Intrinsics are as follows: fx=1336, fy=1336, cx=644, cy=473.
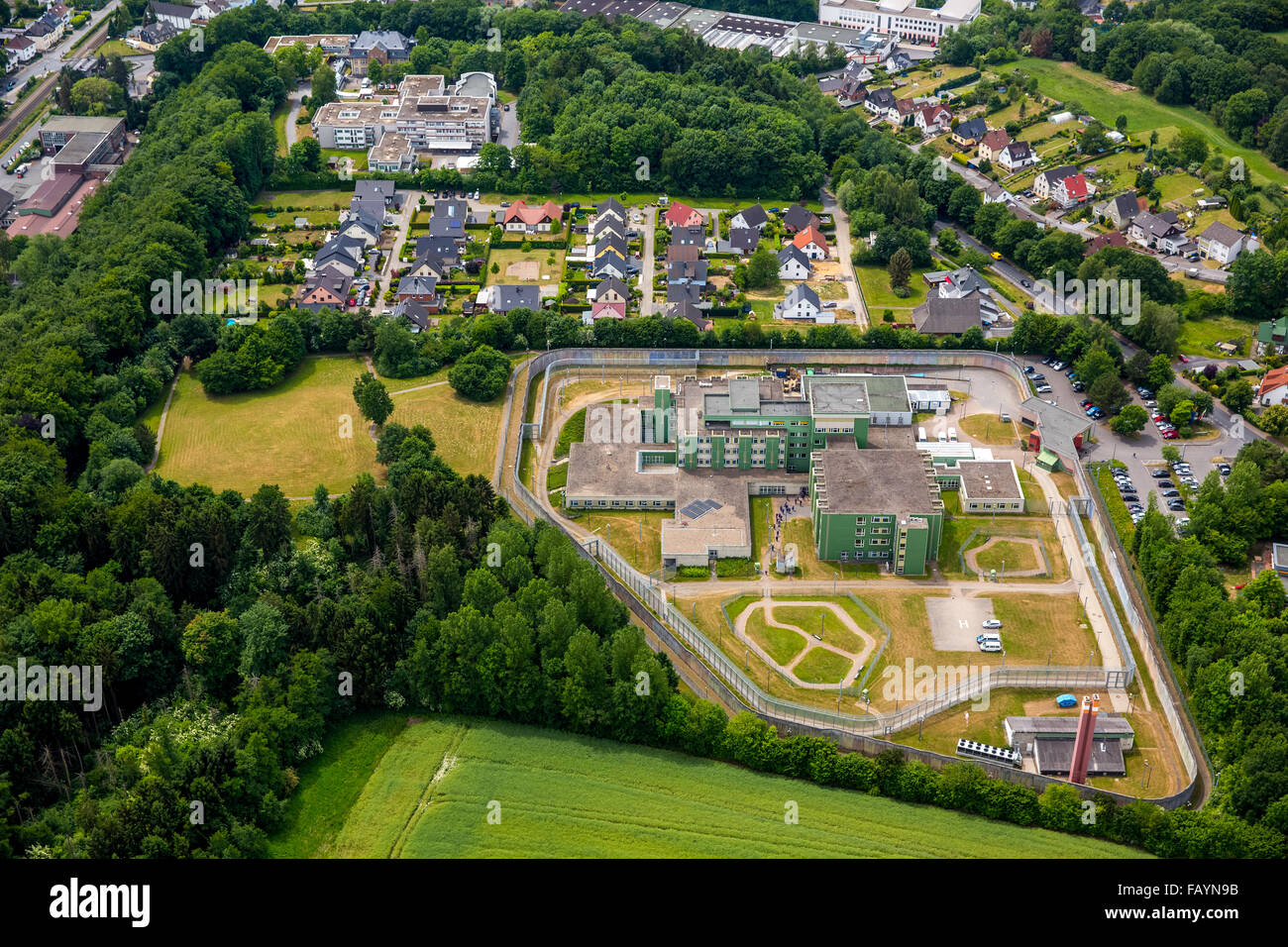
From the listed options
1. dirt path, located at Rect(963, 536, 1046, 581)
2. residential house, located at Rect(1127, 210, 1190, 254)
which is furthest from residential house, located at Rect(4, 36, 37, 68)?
dirt path, located at Rect(963, 536, 1046, 581)

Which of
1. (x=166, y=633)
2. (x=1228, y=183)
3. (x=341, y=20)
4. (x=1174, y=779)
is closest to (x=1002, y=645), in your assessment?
(x=1174, y=779)

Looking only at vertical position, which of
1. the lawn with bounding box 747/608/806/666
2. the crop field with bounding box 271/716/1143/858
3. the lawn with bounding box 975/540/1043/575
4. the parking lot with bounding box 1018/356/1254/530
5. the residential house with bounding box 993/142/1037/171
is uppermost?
the residential house with bounding box 993/142/1037/171

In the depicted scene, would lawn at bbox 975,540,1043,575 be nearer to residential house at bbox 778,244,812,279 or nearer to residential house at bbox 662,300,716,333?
residential house at bbox 662,300,716,333

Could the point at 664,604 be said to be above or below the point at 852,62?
below

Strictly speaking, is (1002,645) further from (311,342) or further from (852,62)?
(852,62)

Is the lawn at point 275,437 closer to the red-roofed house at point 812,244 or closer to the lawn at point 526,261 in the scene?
the lawn at point 526,261

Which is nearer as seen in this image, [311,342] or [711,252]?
[311,342]
